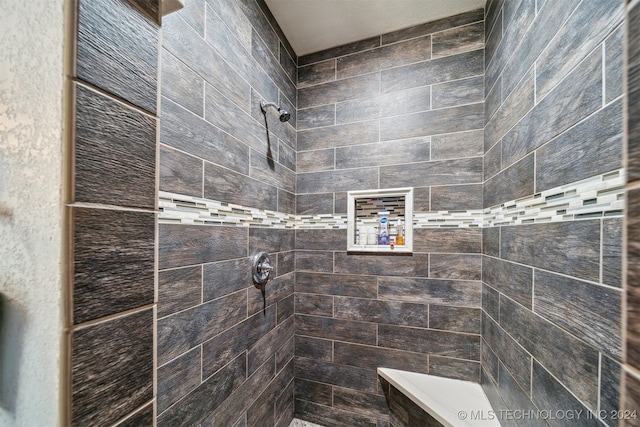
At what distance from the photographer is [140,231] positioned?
1.23 feet

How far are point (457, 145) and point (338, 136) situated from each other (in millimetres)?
736

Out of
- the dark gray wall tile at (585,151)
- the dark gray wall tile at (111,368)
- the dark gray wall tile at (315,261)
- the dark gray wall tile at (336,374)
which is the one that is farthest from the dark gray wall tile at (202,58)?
the dark gray wall tile at (336,374)

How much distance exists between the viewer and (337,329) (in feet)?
5.02

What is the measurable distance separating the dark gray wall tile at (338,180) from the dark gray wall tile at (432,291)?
2.07 ft

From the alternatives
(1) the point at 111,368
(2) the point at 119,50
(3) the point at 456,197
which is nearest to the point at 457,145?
(3) the point at 456,197

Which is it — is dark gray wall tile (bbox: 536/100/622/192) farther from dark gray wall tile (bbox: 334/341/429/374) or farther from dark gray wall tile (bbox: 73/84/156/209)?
dark gray wall tile (bbox: 334/341/429/374)

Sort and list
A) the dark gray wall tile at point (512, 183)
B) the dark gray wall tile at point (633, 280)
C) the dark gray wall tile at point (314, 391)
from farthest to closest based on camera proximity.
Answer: the dark gray wall tile at point (314, 391), the dark gray wall tile at point (512, 183), the dark gray wall tile at point (633, 280)

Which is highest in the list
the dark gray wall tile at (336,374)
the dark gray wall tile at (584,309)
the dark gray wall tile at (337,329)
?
the dark gray wall tile at (584,309)

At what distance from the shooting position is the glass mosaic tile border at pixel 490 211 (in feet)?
1.81

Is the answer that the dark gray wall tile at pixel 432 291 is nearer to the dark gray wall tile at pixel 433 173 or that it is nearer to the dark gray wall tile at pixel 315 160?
the dark gray wall tile at pixel 433 173

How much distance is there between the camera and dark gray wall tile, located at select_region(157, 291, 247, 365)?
74 centimetres

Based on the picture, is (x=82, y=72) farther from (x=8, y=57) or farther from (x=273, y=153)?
(x=273, y=153)

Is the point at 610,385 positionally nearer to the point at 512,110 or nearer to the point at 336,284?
the point at 512,110

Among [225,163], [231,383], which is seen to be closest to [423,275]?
[231,383]
